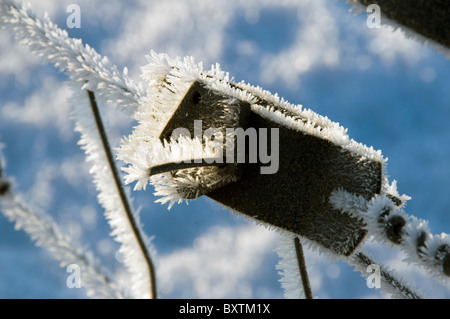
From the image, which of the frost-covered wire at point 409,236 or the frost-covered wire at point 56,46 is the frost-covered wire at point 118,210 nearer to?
the frost-covered wire at point 56,46

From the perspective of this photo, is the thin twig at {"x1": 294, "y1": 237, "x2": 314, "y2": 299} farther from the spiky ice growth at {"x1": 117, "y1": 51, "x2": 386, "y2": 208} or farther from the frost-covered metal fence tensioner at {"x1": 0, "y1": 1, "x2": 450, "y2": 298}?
the spiky ice growth at {"x1": 117, "y1": 51, "x2": 386, "y2": 208}

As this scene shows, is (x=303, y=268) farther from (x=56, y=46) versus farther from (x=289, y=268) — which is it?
(x=56, y=46)

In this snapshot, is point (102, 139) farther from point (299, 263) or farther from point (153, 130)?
point (299, 263)

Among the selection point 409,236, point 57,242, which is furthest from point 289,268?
point 57,242

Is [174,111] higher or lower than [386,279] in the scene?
higher

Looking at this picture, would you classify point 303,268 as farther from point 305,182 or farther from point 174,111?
point 174,111

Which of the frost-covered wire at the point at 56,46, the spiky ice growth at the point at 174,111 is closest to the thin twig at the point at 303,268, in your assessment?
the spiky ice growth at the point at 174,111

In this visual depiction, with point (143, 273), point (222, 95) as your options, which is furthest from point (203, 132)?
point (143, 273)

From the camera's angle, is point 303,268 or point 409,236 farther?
point 303,268
